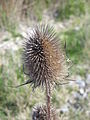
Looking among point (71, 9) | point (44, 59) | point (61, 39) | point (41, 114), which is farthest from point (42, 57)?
point (71, 9)

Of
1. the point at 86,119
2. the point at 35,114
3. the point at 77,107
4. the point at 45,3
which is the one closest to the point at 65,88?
the point at 77,107

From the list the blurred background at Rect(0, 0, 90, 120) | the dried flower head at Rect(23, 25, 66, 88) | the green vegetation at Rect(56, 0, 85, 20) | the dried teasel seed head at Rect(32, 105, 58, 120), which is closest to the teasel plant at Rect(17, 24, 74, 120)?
the dried flower head at Rect(23, 25, 66, 88)

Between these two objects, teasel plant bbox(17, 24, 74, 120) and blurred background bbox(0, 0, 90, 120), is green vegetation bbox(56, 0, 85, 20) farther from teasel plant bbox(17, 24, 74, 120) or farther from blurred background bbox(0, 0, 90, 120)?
teasel plant bbox(17, 24, 74, 120)

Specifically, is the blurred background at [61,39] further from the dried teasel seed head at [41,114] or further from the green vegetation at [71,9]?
the dried teasel seed head at [41,114]

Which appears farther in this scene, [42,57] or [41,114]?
[41,114]

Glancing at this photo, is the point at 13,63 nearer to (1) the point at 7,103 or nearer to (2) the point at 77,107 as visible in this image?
(1) the point at 7,103

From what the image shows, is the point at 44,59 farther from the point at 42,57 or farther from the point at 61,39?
the point at 61,39
